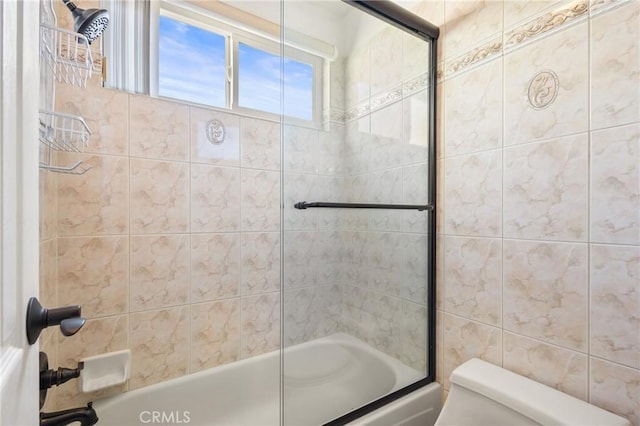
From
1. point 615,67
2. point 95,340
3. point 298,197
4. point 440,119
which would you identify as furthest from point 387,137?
point 95,340

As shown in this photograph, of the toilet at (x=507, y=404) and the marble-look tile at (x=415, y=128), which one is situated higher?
the marble-look tile at (x=415, y=128)

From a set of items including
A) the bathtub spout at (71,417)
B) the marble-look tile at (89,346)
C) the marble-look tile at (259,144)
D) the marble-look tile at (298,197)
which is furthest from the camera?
the marble-look tile at (259,144)

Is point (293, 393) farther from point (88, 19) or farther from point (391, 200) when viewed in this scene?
point (88, 19)

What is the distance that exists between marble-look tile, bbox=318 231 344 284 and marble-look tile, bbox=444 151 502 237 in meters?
0.51

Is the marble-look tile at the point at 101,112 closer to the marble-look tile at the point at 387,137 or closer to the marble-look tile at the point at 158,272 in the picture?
the marble-look tile at the point at 158,272

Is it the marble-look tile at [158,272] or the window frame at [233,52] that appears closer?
the window frame at [233,52]

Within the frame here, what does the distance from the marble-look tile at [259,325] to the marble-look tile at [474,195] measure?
1.06 metres

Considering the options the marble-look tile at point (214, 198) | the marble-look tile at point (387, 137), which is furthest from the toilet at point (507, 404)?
the marble-look tile at point (214, 198)

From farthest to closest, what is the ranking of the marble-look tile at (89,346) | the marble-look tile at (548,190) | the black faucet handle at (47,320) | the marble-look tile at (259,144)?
the marble-look tile at (259,144) → the marble-look tile at (89,346) → the marble-look tile at (548,190) → the black faucet handle at (47,320)

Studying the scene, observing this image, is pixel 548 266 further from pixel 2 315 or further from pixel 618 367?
pixel 2 315

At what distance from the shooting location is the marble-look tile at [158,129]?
1375 mm

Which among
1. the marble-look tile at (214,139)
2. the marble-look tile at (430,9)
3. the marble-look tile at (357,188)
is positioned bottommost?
the marble-look tile at (357,188)

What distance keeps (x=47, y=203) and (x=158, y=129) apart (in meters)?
0.55

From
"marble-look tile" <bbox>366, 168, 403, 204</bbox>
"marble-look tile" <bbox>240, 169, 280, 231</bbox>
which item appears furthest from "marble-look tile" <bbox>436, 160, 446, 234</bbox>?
"marble-look tile" <bbox>240, 169, 280, 231</bbox>
